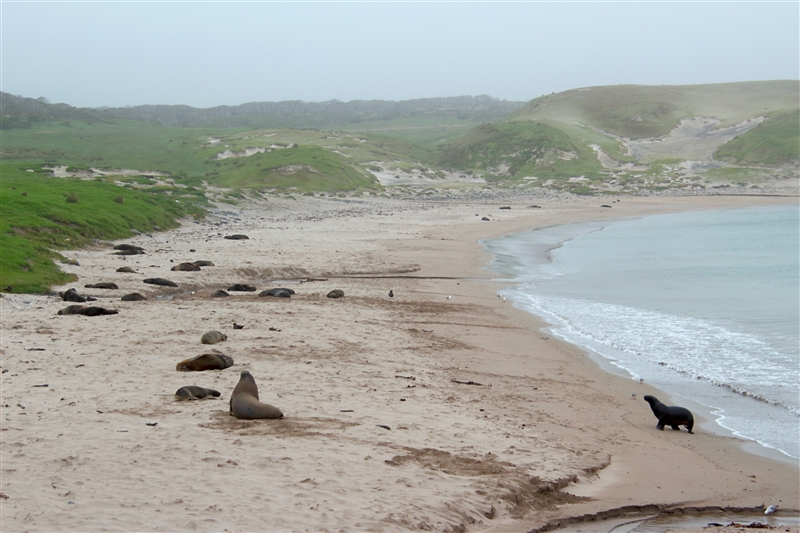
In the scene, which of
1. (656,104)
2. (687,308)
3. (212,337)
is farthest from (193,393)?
(656,104)

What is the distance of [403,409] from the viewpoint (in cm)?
827

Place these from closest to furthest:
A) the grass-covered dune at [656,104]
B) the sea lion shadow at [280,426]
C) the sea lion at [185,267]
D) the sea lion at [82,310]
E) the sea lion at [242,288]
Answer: the sea lion shadow at [280,426] → the sea lion at [82,310] → the sea lion at [242,288] → the sea lion at [185,267] → the grass-covered dune at [656,104]

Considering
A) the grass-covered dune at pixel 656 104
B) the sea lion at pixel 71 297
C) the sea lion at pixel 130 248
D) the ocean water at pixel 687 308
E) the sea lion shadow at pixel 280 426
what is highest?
the grass-covered dune at pixel 656 104

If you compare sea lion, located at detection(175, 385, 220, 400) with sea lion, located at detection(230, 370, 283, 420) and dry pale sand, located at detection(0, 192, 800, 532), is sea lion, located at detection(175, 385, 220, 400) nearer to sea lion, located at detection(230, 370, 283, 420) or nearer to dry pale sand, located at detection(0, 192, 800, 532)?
dry pale sand, located at detection(0, 192, 800, 532)

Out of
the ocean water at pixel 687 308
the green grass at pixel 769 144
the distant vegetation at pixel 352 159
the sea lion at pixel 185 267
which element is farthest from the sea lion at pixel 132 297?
the green grass at pixel 769 144

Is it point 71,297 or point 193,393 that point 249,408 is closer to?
point 193,393

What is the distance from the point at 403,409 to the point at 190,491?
320 centimetres

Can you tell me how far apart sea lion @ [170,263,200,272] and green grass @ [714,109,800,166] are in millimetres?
68150

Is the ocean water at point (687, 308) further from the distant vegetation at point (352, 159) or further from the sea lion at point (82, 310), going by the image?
the distant vegetation at point (352, 159)

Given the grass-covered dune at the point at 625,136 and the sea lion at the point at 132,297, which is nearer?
the sea lion at the point at 132,297

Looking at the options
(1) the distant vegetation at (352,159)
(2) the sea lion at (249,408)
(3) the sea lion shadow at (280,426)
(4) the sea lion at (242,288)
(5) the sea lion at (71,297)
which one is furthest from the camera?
(1) the distant vegetation at (352,159)

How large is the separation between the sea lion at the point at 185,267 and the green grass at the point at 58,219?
2764mm

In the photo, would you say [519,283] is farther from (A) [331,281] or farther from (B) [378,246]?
(B) [378,246]

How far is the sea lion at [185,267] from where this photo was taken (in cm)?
1847
